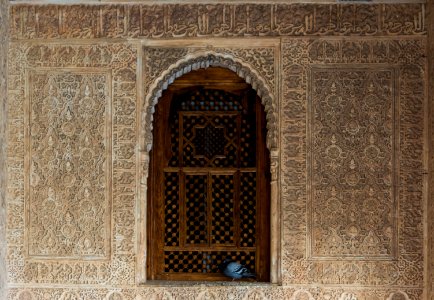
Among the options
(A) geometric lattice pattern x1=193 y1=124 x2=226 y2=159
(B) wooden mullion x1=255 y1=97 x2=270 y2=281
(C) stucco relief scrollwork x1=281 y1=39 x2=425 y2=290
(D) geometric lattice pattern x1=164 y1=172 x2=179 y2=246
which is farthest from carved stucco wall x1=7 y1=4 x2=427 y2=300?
(A) geometric lattice pattern x1=193 y1=124 x2=226 y2=159

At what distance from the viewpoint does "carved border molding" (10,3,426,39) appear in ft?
Result: 12.3

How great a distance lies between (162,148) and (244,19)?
111 centimetres

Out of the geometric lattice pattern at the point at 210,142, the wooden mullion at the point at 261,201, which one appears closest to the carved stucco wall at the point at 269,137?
the wooden mullion at the point at 261,201

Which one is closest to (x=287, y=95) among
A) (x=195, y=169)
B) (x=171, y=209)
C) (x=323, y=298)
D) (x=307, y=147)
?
(x=307, y=147)

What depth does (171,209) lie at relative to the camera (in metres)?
3.90

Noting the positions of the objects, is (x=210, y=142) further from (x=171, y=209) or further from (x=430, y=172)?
(x=430, y=172)

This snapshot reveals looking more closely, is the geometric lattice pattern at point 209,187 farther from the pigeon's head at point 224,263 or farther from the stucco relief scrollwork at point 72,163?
the stucco relief scrollwork at point 72,163

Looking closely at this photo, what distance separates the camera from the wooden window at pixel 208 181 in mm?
3873

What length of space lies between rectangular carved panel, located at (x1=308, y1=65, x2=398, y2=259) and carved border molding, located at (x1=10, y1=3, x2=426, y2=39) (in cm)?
32

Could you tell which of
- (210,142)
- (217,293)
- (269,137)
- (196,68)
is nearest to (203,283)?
(217,293)

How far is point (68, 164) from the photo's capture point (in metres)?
3.78

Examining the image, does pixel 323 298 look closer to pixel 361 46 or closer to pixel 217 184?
pixel 217 184

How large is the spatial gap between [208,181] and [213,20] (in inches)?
46.1

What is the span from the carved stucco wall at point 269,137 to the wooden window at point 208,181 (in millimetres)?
152
